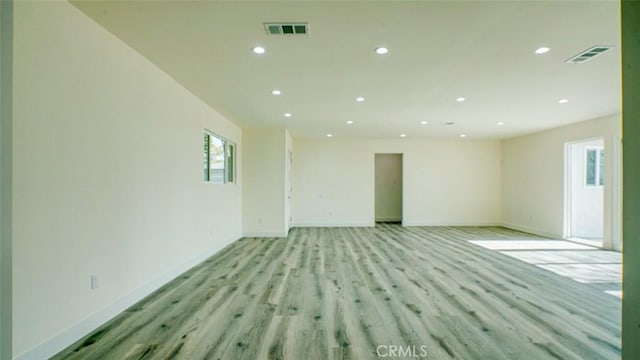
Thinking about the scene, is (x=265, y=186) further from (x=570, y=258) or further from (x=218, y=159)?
(x=570, y=258)

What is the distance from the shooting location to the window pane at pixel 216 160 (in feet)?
→ 19.0

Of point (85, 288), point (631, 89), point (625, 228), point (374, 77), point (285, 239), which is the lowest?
point (285, 239)

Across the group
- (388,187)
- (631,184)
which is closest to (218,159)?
(631,184)

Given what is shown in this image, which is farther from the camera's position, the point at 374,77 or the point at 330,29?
the point at 374,77

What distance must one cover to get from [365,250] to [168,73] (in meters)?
4.41

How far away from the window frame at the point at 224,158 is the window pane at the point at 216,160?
1.5 inches

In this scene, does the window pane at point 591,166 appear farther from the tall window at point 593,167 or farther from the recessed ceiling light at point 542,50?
the recessed ceiling light at point 542,50

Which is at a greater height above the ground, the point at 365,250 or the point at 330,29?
the point at 330,29

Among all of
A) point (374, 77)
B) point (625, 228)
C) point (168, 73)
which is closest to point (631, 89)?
point (625, 228)

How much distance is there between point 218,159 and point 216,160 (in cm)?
14

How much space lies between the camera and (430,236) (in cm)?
769

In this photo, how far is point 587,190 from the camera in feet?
25.1

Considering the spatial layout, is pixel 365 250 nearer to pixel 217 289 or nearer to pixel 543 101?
pixel 217 289

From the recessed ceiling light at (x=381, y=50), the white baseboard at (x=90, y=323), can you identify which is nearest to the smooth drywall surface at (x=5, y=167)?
the white baseboard at (x=90, y=323)
